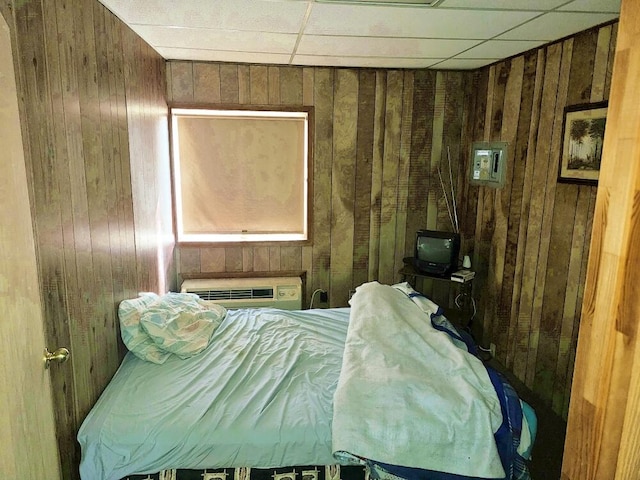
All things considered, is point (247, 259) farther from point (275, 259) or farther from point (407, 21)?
point (407, 21)

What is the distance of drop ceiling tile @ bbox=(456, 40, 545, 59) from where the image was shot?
8.77 ft

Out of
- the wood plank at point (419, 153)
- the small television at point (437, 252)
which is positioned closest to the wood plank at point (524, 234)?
the small television at point (437, 252)

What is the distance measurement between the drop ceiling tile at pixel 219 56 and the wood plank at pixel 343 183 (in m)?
0.55

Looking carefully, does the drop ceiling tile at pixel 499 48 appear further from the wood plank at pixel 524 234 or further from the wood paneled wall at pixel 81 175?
the wood paneled wall at pixel 81 175

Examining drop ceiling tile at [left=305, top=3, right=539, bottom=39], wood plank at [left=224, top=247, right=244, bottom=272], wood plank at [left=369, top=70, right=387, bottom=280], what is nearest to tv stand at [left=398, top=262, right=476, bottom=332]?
wood plank at [left=369, top=70, right=387, bottom=280]

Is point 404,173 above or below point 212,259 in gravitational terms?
above

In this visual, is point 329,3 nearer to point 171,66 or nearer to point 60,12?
point 60,12

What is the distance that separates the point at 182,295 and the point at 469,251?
2375 millimetres

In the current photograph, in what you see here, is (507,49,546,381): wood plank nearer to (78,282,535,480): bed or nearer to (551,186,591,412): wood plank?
(551,186,591,412): wood plank

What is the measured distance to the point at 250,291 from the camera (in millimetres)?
3574

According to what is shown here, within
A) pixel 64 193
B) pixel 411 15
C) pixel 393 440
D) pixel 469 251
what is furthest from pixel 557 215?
pixel 64 193

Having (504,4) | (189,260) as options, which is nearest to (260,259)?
(189,260)

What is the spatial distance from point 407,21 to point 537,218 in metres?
1.51

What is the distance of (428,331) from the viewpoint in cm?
233
